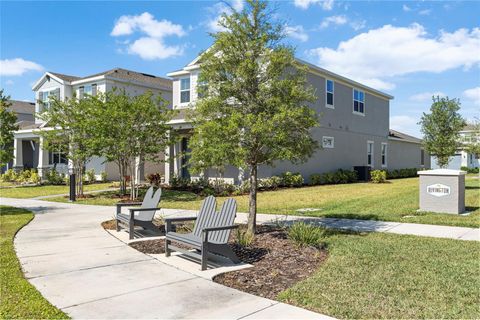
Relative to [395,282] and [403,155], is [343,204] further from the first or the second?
[403,155]

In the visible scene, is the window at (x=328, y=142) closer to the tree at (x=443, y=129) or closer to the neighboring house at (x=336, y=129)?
the neighboring house at (x=336, y=129)

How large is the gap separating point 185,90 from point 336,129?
1015 centimetres

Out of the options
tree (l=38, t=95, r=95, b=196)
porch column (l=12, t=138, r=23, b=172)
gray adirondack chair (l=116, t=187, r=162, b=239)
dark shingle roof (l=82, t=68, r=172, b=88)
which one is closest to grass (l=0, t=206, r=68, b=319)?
gray adirondack chair (l=116, t=187, r=162, b=239)

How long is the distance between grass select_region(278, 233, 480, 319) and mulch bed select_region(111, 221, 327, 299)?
9.2 inches

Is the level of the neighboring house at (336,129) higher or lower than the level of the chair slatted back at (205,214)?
higher

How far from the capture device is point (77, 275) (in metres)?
5.78

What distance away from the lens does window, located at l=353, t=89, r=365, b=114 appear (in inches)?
1117

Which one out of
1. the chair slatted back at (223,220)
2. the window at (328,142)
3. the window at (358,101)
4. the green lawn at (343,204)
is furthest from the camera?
the window at (358,101)

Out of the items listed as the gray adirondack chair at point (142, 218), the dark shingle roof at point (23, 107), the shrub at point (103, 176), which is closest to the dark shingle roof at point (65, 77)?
the shrub at point (103, 176)

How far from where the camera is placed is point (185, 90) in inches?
971

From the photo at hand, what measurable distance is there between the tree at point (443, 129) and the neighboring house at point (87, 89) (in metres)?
17.7

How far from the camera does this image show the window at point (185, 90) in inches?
965

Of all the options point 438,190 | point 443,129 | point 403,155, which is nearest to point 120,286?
point 438,190

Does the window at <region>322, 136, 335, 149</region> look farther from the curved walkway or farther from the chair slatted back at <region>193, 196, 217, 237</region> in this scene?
the curved walkway
